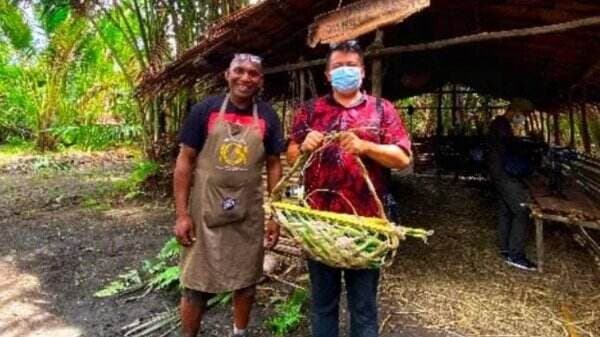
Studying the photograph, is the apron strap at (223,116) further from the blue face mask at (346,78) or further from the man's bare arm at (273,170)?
the blue face mask at (346,78)

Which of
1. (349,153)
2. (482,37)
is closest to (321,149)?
(349,153)

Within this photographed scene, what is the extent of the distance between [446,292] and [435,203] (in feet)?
13.1

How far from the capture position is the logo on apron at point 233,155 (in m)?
3.17

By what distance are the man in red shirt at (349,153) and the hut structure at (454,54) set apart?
2152mm

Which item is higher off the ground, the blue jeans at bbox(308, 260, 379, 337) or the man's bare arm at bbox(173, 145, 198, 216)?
the man's bare arm at bbox(173, 145, 198, 216)

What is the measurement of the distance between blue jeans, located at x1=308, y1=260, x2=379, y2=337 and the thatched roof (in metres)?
2.72

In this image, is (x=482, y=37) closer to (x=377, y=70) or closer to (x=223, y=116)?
(x=377, y=70)

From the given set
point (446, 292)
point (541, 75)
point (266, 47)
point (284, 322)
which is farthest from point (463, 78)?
point (284, 322)

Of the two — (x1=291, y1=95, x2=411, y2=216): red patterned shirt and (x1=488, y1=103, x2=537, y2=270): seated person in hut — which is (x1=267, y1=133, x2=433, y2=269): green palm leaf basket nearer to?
(x1=291, y1=95, x2=411, y2=216): red patterned shirt

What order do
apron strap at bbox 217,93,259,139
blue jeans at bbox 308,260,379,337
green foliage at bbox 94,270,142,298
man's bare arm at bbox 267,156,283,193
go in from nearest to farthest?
blue jeans at bbox 308,260,379,337, apron strap at bbox 217,93,259,139, man's bare arm at bbox 267,156,283,193, green foliage at bbox 94,270,142,298

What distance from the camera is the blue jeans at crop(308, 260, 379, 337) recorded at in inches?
112

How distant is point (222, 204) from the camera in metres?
3.25

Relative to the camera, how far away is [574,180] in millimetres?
7387

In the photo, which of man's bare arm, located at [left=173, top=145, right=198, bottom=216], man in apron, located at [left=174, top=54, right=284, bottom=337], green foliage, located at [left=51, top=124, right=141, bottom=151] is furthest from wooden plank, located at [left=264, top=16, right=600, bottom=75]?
green foliage, located at [left=51, top=124, right=141, bottom=151]
